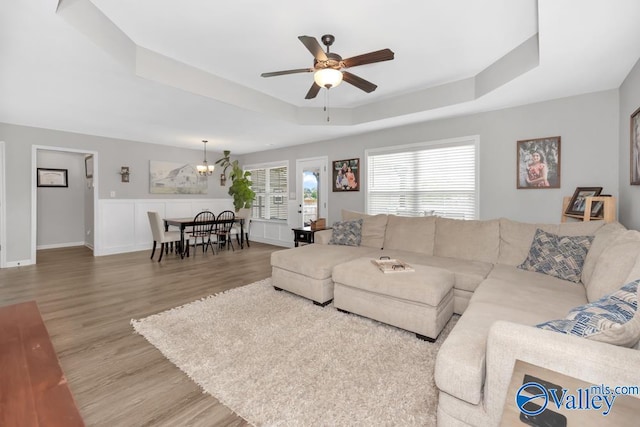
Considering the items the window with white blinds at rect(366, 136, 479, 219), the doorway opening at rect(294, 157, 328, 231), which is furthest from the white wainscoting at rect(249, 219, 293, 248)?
the window with white blinds at rect(366, 136, 479, 219)

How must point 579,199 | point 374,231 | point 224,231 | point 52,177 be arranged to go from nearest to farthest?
point 579,199, point 374,231, point 224,231, point 52,177

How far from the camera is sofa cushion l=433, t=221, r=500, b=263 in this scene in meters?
3.18

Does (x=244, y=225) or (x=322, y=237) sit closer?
(x=322, y=237)

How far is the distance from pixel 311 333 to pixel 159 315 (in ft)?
5.12

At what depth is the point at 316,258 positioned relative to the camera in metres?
3.26

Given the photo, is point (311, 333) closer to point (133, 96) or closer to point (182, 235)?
point (133, 96)

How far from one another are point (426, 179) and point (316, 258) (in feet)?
7.84

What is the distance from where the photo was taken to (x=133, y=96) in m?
3.46

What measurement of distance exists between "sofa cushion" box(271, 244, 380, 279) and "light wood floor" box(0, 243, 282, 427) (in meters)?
0.93

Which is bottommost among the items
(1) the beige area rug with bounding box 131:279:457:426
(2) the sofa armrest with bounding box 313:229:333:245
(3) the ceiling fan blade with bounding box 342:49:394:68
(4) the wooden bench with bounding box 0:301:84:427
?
(1) the beige area rug with bounding box 131:279:457:426

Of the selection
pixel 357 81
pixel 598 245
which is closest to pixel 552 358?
pixel 598 245

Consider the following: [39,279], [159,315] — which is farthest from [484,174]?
[39,279]

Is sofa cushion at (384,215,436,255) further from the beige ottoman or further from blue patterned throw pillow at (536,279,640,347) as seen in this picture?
blue patterned throw pillow at (536,279,640,347)

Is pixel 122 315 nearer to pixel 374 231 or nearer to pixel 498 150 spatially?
pixel 374 231
